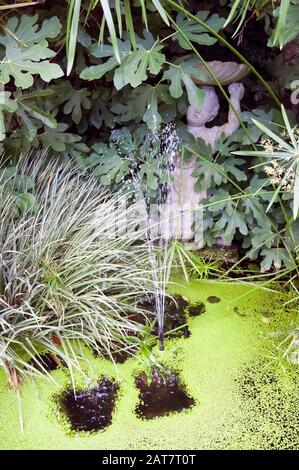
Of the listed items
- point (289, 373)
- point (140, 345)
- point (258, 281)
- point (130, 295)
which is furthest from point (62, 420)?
point (258, 281)

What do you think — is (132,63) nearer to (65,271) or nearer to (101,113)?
(101,113)

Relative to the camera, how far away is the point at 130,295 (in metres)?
2.24

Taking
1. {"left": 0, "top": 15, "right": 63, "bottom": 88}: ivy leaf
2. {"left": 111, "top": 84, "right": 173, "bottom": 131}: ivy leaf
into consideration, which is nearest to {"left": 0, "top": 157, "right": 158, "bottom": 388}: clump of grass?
{"left": 111, "top": 84, "right": 173, "bottom": 131}: ivy leaf

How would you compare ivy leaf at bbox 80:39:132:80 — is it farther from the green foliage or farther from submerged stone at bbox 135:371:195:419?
submerged stone at bbox 135:371:195:419

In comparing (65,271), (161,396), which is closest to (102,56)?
(65,271)

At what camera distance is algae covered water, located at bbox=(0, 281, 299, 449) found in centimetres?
163

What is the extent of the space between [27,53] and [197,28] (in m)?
0.70

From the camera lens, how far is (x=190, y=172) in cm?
250

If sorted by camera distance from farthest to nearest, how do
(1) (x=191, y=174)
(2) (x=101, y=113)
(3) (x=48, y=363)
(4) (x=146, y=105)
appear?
(2) (x=101, y=113), (1) (x=191, y=174), (4) (x=146, y=105), (3) (x=48, y=363)

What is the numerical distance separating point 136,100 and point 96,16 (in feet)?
1.42

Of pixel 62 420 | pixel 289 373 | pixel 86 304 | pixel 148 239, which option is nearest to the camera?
pixel 62 420

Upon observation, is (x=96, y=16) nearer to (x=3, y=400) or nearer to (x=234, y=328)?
(x=234, y=328)

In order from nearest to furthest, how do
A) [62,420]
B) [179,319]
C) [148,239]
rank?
[62,420] < [179,319] < [148,239]

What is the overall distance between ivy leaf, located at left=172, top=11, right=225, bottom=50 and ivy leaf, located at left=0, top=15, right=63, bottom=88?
0.49 meters
